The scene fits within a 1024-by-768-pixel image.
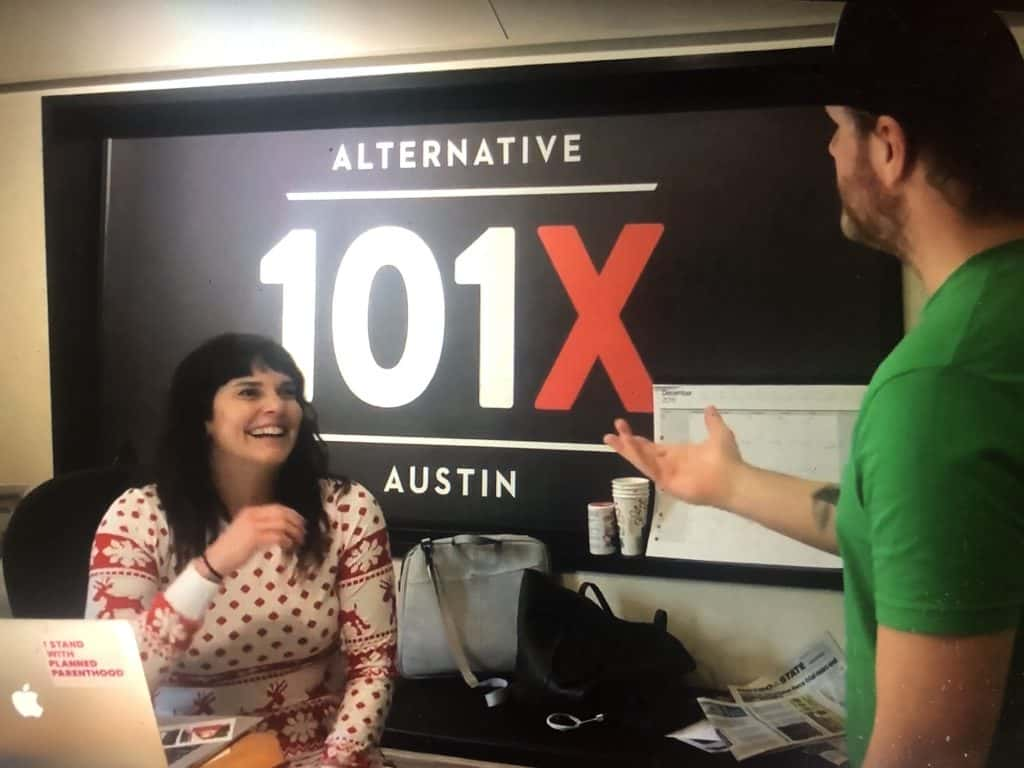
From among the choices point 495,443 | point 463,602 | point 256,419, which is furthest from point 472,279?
point 463,602

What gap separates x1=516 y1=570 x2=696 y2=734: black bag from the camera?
1062 mm

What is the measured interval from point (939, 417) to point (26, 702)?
103cm

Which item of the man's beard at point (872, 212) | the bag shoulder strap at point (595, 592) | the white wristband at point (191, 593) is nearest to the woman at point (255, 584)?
the white wristband at point (191, 593)

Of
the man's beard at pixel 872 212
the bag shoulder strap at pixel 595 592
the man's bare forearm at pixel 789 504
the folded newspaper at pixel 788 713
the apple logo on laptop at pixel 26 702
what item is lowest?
the folded newspaper at pixel 788 713

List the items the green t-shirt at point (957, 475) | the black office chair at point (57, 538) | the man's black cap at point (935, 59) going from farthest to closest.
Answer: the black office chair at point (57, 538)
the man's black cap at point (935, 59)
the green t-shirt at point (957, 475)

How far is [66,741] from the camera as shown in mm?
905

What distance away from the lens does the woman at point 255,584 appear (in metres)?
0.95

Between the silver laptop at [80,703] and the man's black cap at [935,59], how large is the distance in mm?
1016

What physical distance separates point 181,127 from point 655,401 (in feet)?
2.58

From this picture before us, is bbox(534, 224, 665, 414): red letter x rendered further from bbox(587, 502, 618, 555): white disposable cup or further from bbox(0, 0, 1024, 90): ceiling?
bbox(0, 0, 1024, 90): ceiling

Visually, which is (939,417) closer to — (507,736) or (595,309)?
(595,309)

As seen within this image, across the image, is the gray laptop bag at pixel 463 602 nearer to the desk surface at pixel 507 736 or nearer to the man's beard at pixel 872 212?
the desk surface at pixel 507 736

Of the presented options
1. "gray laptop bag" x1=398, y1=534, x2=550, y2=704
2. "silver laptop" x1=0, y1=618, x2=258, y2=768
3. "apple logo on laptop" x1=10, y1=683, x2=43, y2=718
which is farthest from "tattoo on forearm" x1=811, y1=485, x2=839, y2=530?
"apple logo on laptop" x1=10, y1=683, x2=43, y2=718

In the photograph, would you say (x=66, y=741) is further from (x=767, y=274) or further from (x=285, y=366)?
(x=767, y=274)
